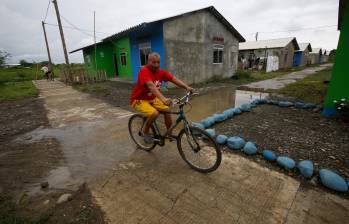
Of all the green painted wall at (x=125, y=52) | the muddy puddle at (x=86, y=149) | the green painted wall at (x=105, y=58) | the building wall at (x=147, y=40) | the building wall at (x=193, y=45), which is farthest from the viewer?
the green painted wall at (x=105, y=58)

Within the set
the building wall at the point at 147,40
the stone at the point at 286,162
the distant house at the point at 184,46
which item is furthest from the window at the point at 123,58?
the stone at the point at 286,162

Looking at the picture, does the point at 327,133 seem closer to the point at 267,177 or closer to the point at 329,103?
the point at 329,103

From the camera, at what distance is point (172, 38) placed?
10328mm

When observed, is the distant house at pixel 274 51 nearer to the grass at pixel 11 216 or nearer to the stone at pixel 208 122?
the stone at pixel 208 122

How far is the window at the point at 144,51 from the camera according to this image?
1121 centimetres

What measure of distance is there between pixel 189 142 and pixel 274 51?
2609cm

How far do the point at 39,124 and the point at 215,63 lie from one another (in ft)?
38.8

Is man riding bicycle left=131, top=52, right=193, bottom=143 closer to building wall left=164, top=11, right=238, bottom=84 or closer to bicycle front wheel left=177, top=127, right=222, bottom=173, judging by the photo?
bicycle front wheel left=177, top=127, right=222, bottom=173

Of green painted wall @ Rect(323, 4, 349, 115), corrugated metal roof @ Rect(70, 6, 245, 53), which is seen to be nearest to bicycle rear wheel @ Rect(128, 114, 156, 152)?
green painted wall @ Rect(323, 4, 349, 115)

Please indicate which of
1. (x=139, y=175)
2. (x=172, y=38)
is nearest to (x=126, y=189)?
(x=139, y=175)

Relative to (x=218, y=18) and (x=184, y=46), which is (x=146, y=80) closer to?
(x=184, y=46)

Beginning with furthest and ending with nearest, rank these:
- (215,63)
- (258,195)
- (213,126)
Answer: (215,63)
(213,126)
(258,195)

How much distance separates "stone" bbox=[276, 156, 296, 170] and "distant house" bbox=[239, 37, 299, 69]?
79.9 ft

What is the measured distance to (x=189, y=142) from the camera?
2844 millimetres
